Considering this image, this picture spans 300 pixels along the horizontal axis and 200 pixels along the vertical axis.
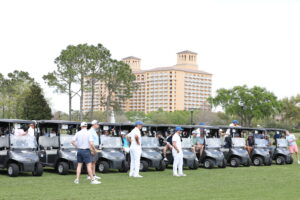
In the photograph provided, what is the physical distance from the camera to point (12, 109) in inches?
2504

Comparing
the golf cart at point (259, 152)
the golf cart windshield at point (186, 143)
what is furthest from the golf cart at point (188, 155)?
the golf cart at point (259, 152)

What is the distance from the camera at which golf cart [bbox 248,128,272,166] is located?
2255 centimetres

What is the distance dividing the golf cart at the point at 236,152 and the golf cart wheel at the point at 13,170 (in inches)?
380

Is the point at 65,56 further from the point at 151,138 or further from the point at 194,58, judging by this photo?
the point at 194,58

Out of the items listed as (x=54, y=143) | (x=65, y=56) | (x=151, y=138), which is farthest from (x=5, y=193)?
(x=65, y=56)

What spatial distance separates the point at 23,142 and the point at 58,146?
1428 mm

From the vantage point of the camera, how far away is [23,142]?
1591 centimetres

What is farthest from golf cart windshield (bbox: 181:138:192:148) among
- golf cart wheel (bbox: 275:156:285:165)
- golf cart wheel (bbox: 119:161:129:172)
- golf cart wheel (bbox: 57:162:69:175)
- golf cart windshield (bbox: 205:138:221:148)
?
golf cart wheel (bbox: 275:156:285:165)

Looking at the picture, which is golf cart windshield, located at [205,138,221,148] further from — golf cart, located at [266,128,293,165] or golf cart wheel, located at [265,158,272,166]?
golf cart, located at [266,128,293,165]

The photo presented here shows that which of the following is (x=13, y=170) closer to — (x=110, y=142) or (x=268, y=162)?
(x=110, y=142)

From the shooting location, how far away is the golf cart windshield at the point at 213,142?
20.7 m

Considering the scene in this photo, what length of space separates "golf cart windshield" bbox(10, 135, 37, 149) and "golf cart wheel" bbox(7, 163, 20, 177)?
0.93 m

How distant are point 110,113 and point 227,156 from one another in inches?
1546

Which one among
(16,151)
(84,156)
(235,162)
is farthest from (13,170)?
(235,162)
